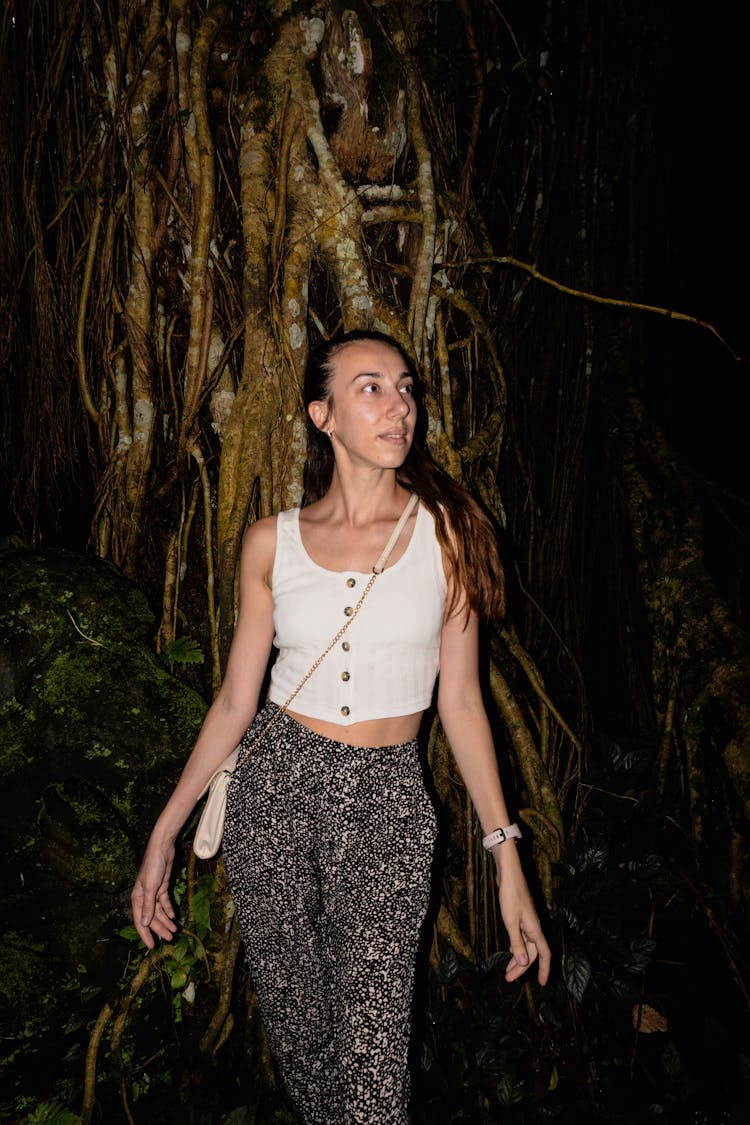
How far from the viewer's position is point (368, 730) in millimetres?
1163

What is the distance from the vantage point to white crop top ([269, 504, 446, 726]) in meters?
1.15

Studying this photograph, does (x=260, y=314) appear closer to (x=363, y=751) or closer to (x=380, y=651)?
(x=380, y=651)

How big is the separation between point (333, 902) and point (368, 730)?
0.32m

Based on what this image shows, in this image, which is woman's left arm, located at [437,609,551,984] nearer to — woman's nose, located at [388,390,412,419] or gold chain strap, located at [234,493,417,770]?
gold chain strap, located at [234,493,417,770]

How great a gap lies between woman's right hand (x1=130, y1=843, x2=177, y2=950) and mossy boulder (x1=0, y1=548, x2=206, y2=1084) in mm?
288

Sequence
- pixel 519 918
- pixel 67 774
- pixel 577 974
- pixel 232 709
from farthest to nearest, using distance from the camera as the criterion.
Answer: pixel 577 974, pixel 67 774, pixel 232 709, pixel 519 918

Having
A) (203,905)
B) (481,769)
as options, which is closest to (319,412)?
(481,769)

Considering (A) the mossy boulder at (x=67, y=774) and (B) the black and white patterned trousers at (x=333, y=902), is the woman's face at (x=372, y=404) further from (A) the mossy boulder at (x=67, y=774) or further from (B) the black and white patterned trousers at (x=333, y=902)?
(A) the mossy boulder at (x=67, y=774)

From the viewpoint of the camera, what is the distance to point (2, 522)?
91.7 inches

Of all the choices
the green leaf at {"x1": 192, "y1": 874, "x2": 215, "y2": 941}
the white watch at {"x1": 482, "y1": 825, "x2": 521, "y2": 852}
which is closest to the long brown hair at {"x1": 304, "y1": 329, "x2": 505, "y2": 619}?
the white watch at {"x1": 482, "y1": 825, "x2": 521, "y2": 852}

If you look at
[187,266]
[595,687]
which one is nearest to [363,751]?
[187,266]

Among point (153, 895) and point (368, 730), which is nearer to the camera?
point (368, 730)

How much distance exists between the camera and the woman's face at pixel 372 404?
1.17 meters

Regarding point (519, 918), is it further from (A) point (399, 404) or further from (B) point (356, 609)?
(A) point (399, 404)
